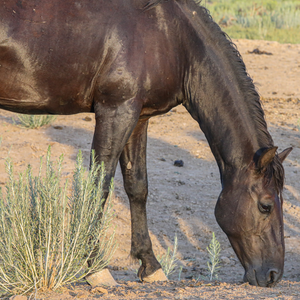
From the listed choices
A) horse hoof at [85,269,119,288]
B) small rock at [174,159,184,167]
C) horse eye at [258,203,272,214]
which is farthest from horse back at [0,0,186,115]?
small rock at [174,159,184,167]

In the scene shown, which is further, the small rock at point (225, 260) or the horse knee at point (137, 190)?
the small rock at point (225, 260)

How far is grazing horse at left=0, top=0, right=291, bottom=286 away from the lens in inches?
139

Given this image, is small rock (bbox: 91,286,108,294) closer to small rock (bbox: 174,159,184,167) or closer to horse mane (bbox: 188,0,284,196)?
horse mane (bbox: 188,0,284,196)

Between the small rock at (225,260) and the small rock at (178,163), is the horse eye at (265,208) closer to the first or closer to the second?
the small rock at (225,260)

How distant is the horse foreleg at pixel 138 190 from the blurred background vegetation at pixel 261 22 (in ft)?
34.6

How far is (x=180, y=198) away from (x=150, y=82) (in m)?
2.59

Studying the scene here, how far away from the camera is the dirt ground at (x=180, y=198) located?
3.40 meters

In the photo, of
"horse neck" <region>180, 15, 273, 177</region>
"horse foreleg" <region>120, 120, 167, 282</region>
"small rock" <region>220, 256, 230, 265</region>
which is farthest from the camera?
"small rock" <region>220, 256, 230, 265</region>

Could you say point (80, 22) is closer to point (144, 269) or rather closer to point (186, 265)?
point (144, 269)

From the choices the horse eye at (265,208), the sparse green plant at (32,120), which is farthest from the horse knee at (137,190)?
the sparse green plant at (32,120)

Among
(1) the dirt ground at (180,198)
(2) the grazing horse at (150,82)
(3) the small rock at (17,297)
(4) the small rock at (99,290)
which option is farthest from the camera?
(2) the grazing horse at (150,82)

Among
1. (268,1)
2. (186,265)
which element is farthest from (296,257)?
(268,1)

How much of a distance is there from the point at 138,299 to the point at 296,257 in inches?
101

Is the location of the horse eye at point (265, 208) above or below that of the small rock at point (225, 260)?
above
